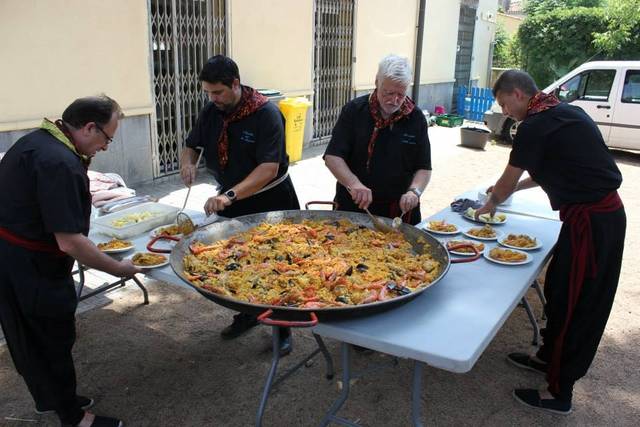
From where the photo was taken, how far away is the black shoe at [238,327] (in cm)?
357

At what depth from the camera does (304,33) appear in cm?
912

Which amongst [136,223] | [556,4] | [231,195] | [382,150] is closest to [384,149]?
[382,150]

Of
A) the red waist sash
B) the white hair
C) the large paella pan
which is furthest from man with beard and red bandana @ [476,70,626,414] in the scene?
the red waist sash

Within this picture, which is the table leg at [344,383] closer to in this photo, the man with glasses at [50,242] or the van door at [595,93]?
the man with glasses at [50,242]

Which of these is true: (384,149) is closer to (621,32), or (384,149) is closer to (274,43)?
(274,43)

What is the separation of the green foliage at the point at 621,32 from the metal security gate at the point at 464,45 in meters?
3.57

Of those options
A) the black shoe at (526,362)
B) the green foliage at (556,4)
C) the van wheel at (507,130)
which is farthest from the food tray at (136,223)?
the green foliage at (556,4)

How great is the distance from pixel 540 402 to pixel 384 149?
1668 millimetres

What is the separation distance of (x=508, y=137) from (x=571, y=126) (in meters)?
9.54

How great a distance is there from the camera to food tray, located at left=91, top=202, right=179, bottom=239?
9.35 ft

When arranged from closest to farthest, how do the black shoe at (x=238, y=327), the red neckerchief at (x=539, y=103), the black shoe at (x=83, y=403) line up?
1. the red neckerchief at (x=539, y=103)
2. the black shoe at (x=83, y=403)
3. the black shoe at (x=238, y=327)

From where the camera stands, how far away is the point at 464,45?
16.3 meters

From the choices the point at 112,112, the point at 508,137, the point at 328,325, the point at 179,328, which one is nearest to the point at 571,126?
the point at 328,325

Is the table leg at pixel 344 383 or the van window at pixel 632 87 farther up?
the van window at pixel 632 87
